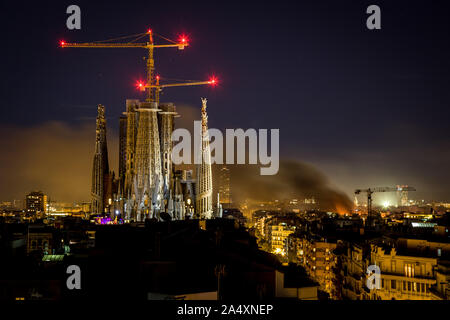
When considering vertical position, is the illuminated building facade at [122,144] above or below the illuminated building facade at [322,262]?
above

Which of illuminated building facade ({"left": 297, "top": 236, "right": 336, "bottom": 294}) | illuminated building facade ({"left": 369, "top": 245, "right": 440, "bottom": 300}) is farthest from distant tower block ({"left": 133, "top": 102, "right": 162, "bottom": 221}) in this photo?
illuminated building facade ({"left": 369, "top": 245, "right": 440, "bottom": 300})

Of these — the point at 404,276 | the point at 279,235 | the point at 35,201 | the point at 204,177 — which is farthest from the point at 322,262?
the point at 35,201

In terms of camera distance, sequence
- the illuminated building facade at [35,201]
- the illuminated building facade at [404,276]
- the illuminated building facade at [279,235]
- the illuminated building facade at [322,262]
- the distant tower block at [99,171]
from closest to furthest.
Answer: the illuminated building facade at [404,276] → the illuminated building facade at [322,262] → the distant tower block at [99,171] → the illuminated building facade at [279,235] → the illuminated building facade at [35,201]

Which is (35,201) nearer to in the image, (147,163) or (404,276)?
(147,163)

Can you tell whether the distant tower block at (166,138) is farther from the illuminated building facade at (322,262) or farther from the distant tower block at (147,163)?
the illuminated building facade at (322,262)

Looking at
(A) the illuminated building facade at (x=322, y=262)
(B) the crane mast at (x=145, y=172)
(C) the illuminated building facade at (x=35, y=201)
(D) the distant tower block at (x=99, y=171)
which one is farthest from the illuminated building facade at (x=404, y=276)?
(C) the illuminated building facade at (x=35, y=201)
